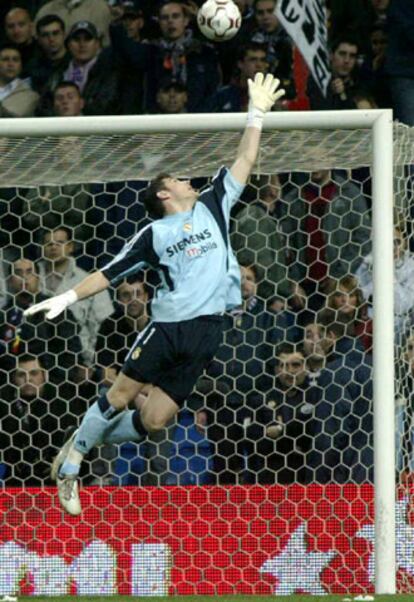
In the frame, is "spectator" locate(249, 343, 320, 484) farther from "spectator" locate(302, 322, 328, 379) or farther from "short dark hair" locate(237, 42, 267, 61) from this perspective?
"short dark hair" locate(237, 42, 267, 61)

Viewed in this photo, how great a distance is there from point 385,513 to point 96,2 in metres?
5.36

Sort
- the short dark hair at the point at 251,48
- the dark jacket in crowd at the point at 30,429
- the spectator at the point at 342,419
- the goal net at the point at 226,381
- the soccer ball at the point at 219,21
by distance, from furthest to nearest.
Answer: the short dark hair at the point at 251,48 → the dark jacket in crowd at the point at 30,429 → the spectator at the point at 342,419 → the soccer ball at the point at 219,21 → the goal net at the point at 226,381

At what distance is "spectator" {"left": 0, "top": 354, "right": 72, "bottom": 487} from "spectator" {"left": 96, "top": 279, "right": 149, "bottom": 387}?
319mm

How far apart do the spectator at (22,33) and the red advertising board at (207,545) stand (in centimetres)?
428

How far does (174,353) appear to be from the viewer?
8.05m

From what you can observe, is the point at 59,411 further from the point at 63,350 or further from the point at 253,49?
the point at 253,49

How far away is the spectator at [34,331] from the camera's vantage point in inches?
362

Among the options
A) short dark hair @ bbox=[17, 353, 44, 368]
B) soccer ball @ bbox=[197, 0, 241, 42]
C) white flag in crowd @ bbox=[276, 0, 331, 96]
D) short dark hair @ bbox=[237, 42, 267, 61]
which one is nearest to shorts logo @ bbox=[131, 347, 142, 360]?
short dark hair @ bbox=[17, 353, 44, 368]

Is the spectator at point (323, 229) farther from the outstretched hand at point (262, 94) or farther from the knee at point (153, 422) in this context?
the knee at point (153, 422)

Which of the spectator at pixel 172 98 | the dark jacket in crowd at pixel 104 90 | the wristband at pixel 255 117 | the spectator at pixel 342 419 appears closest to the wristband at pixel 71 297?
the wristband at pixel 255 117

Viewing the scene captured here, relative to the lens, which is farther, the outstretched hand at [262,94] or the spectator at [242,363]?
the spectator at [242,363]

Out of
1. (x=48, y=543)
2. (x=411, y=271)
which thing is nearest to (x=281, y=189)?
(x=411, y=271)

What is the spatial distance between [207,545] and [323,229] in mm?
1886

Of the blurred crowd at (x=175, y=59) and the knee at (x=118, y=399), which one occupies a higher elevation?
the blurred crowd at (x=175, y=59)
